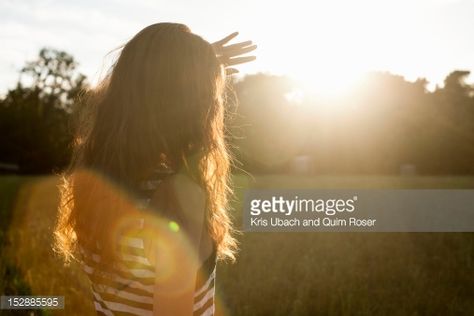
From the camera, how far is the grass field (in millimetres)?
5117

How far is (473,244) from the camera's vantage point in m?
7.48

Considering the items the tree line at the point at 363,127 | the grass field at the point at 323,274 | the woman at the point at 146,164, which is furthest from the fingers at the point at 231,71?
the tree line at the point at 363,127

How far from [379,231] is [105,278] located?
7.53 metres

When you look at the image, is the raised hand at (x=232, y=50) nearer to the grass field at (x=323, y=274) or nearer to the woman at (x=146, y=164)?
the woman at (x=146, y=164)

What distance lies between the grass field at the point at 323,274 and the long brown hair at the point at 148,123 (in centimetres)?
315

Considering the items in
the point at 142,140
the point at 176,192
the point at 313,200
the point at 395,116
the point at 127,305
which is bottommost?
the point at 127,305

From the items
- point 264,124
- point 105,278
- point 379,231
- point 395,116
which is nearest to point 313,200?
point 379,231

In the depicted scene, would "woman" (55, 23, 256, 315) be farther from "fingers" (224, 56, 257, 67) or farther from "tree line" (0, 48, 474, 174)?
"tree line" (0, 48, 474, 174)

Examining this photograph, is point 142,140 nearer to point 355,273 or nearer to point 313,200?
point 355,273

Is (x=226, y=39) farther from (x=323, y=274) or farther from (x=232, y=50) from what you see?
(x=323, y=274)

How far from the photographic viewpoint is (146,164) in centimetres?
154

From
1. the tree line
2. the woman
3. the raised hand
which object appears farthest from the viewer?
the tree line

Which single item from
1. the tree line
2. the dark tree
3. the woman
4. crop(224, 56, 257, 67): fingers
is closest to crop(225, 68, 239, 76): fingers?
crop(224, 56, 257, 67): fingers

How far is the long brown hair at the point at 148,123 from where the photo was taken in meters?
1.58
